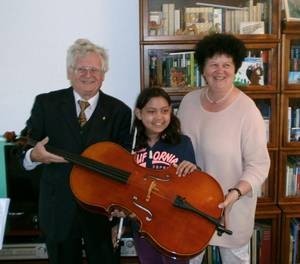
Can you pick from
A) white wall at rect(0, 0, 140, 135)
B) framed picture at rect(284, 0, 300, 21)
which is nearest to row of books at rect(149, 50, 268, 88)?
framed picture at rect(284, 0, 300, 21)

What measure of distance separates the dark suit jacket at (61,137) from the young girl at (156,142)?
5.6 inches

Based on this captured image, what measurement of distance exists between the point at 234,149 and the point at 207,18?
34.9 inches

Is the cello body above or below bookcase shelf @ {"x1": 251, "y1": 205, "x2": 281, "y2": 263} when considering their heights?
above

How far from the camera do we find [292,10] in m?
2.19

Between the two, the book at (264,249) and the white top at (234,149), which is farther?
the book at (264,249)

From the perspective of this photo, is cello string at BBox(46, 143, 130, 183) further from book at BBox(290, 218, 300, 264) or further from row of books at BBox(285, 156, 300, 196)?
book at BBox(290, 218, 300, 264)

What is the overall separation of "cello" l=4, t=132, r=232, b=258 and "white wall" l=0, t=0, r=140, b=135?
1075 millimetres

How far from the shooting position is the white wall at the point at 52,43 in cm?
249

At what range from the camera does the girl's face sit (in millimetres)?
1663

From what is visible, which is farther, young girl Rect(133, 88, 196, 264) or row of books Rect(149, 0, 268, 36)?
row of books Rect(149, 0, 268, 36)

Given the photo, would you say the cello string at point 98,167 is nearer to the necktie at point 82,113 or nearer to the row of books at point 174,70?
the necktie at point 82,113

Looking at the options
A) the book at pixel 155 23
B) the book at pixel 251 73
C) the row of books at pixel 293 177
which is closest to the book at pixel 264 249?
the row of books at pixel 293 177

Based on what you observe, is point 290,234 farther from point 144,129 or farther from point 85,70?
point 85,70

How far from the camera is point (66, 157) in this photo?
5.00 ft
